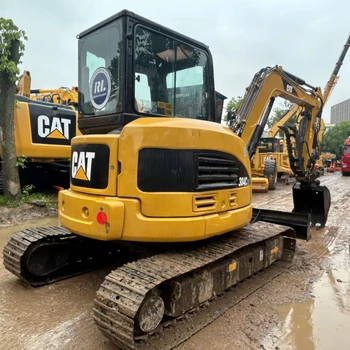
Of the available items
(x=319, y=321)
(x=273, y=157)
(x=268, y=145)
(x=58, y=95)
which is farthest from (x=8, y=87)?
(x=268, y=145)

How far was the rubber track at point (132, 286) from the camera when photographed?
8.12 feet

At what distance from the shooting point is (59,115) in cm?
801

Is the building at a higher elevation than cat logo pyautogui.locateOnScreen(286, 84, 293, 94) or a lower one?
higher

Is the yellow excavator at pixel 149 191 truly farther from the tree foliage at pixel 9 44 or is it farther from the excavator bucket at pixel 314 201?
the tree foliage at pixel 9 44

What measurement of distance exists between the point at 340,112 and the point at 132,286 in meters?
89.8

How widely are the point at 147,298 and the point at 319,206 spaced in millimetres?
5068

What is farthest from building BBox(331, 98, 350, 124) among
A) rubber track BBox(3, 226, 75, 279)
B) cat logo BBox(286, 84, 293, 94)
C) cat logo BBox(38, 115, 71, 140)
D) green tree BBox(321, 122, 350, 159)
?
rubber track BBox(3, 226, 75, 279)

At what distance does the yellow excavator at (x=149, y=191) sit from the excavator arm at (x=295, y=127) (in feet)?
4.26

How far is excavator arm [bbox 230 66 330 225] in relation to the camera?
5137 millimetres

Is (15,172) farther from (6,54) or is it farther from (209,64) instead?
(209,64)

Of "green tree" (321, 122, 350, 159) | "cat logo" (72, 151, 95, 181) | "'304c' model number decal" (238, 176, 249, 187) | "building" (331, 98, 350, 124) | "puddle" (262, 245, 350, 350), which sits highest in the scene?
"building" (331, 98, 350, 124)

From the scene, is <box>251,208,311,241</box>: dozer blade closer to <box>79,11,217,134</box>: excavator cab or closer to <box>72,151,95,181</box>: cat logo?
<box>79,11,217,134</box>: excavator cab

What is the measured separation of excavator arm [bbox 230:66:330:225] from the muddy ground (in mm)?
1979

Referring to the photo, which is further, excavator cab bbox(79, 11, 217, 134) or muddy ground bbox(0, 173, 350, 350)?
excavator cab bbox(79, 11, 217, 134)
